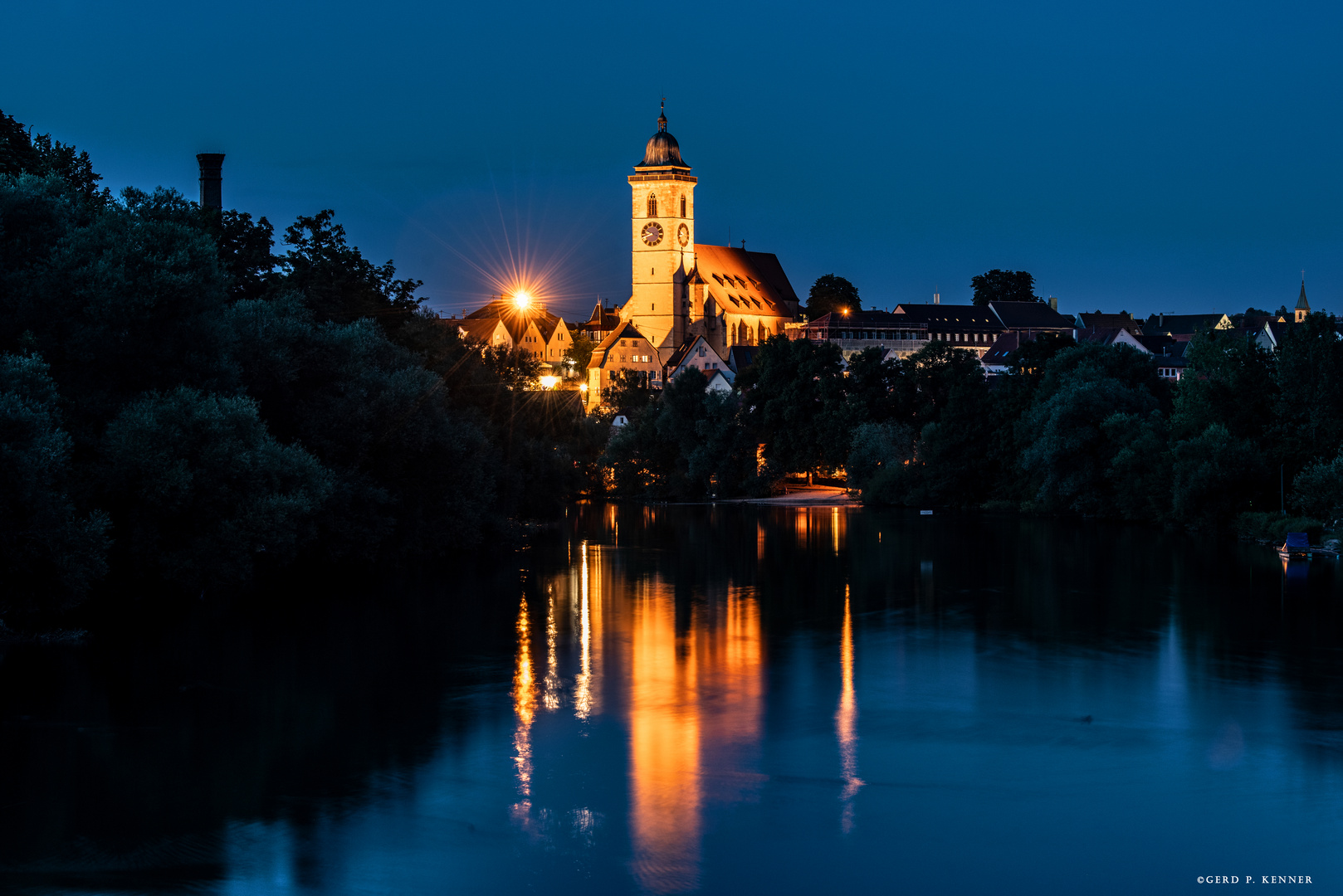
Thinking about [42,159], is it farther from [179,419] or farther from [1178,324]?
[1178,324]

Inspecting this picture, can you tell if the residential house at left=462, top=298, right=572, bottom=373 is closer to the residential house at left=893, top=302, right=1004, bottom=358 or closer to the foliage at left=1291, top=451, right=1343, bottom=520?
the residential house at left=893, top=302, right=1004, bottom=358

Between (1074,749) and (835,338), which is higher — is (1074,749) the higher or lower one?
the lower one

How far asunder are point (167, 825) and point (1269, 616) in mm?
23499

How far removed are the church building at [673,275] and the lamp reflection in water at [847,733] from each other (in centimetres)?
10761

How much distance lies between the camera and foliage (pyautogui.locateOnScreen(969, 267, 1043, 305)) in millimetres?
150500

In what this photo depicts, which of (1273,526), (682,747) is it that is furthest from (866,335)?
(682,747)

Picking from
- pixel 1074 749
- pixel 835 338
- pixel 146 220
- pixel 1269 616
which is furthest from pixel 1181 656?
pixel 835 338

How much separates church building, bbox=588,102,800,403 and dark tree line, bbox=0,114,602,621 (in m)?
91.4

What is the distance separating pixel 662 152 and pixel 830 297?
23668 millimetres

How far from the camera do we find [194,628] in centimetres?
2678

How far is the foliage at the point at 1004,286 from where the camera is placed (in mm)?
150500

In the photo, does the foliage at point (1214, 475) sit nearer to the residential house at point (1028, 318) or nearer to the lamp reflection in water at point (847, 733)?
the lamp reflection in water at point (847, 733)

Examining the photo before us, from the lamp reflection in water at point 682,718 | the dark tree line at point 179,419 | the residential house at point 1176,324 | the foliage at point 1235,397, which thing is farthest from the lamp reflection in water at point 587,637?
the residential house at point 1176,324

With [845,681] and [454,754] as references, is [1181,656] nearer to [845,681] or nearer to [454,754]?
[845,681]
